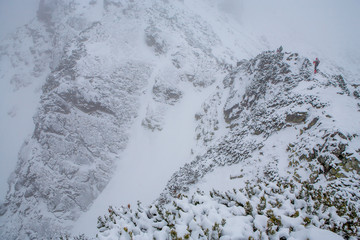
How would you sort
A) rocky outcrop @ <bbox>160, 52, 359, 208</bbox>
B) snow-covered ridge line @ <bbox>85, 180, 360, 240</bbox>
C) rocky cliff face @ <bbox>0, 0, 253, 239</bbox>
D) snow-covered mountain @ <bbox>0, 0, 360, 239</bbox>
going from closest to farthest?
snow-covered ridge line @ <bbox>85, 180, 360, 240</bbox> < snow-covered mountain @ <bbox>0, 0, 360, 239</bbox> < rocky outcrop @ <bbox>160, 52, 359, 208</bbox> < rocky cliff face @ <bbox>0, 0, 253, 239</bbox>

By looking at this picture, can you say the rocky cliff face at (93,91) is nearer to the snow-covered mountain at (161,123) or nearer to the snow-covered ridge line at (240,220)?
the snow-covered mountain at (161,123)

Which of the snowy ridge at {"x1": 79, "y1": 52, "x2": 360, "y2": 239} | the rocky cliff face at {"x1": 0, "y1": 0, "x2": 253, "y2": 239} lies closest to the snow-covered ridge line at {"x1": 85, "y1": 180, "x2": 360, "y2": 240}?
the snowy ridge at {"x1": 79, "y1": 52, "x2": 360, "y2": 239}

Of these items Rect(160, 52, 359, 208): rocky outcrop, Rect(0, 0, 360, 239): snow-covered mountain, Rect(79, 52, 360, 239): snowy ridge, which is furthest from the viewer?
Rect(160, 52, 359, 208): rocky outcrop

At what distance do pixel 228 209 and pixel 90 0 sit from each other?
49.0m

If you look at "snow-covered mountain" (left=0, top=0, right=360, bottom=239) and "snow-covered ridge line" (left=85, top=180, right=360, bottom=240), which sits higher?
"snow-covered mountain" (left=0, top=0, right=360, bottom=239)

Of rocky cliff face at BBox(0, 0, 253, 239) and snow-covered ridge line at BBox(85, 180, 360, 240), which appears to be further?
rocky cliff face at BBox(0, 0, 253, 239)

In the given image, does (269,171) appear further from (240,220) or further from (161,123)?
(161,123)

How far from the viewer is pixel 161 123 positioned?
90.4 ft

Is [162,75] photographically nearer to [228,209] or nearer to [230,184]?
[230,184]

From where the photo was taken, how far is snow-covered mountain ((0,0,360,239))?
8680 millimetres

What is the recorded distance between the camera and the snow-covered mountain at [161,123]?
8.68 m

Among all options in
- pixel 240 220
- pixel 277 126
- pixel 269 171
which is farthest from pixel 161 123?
pixel 240 220

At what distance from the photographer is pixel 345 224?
3.43 meters

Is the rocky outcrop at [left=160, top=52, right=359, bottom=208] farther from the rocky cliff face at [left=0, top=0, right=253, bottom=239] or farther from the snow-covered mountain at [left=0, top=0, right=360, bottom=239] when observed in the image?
the rocky cliff face at [left=0, top=0, right=253, bottom=239]
